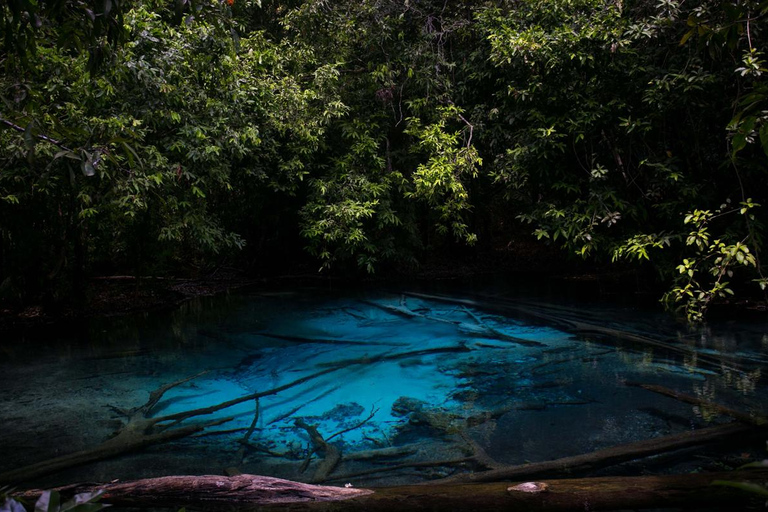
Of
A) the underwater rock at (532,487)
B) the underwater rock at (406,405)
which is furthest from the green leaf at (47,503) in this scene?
the underwater rock at (406,405)

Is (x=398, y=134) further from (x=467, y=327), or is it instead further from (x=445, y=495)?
(x=445, y=495)

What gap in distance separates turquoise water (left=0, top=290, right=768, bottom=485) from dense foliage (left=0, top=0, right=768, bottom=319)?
106 centimetres

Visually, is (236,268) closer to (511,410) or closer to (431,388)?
(431,388)

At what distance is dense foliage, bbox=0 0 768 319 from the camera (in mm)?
5738

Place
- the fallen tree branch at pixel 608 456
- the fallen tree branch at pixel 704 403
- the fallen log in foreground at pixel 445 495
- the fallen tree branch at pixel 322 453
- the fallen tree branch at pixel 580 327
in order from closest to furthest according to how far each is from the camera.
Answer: the fallen log in foreground at pixel 445 495 < the fallen tree branch at pixel 608 456 < the fallen tree branch at pixel 322 453 < the fallen tree branch at pixel 704 403 < the fallen tree branch at pixel 580 327

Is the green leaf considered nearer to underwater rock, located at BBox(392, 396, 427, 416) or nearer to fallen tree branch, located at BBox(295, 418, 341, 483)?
fallen tree branch, located at BBox(295, 418, 341, 483)

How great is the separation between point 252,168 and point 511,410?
5.49 metres

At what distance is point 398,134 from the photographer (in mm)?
9719

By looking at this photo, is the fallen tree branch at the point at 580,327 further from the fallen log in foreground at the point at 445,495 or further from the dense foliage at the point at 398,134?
the fallen log in foreground at the point at 445,495

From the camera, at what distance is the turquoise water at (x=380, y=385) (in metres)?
3.31

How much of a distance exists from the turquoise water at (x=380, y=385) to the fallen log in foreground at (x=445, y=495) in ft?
2.62

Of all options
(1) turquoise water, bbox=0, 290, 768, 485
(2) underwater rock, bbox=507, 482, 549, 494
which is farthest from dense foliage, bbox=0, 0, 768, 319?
(2) underwater rock, bbox=507, 482, 549, 494

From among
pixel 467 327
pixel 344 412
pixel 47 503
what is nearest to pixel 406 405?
pixel 344 412

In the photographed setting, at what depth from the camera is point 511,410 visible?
396 centimetres
